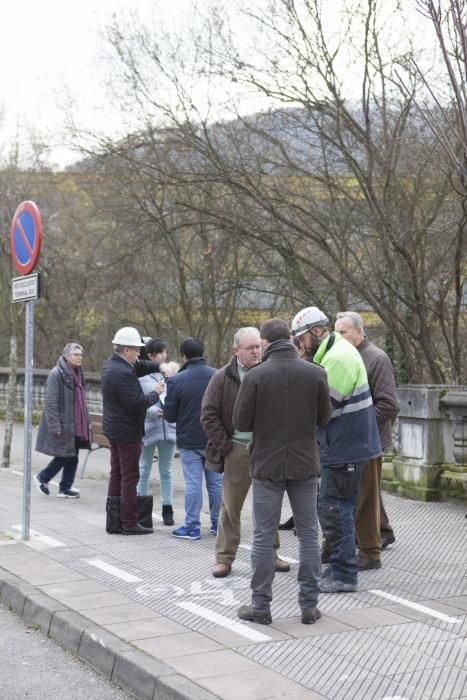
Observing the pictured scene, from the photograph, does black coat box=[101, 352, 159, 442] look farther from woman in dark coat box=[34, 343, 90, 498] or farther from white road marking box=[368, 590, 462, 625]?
white road marking box=[368, 590, 462, 625]

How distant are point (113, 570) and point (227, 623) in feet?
5.62

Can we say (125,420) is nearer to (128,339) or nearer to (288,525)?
(128,339)

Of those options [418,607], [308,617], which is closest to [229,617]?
[308,617]

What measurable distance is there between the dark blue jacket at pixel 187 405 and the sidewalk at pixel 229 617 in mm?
888

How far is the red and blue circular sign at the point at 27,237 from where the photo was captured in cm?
861

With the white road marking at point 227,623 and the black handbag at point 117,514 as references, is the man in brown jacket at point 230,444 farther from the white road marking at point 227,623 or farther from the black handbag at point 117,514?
the black handbag at point 117,514

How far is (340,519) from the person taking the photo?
6996mm

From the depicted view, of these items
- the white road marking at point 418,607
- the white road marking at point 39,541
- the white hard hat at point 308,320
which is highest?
the white hard hat at point 308,320

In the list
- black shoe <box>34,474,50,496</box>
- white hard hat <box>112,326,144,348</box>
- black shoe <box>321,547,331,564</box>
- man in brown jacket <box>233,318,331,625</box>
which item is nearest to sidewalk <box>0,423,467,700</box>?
man in brown jacket <box>233,318,331,625</box>

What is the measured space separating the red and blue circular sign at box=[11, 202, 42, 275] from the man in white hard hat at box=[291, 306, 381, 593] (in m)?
2.82

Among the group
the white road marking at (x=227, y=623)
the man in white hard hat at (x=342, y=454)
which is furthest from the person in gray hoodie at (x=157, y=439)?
the white road marking at (x=227, y=623)

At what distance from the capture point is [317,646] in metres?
5.68

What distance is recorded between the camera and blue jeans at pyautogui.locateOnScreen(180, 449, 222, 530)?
9.05 meters

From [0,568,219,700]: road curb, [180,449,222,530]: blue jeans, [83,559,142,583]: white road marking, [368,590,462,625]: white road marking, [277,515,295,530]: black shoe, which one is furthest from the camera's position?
[277,515,295,530]: black shoe
